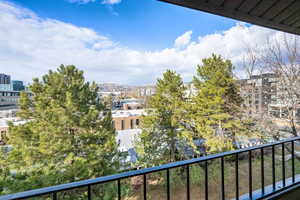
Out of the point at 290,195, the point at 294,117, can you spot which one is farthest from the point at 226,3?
the point at 294,117

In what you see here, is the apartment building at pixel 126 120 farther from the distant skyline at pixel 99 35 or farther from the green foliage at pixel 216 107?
the green foliage at pixel 216 107

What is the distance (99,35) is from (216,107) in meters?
7.09

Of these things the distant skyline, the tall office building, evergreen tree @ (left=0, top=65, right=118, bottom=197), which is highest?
the distant skyline

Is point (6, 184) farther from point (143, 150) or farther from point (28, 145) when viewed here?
point (143, 150)

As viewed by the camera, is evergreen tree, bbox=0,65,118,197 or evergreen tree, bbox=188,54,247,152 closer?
evergreen tree, bbox=0,65,118,197

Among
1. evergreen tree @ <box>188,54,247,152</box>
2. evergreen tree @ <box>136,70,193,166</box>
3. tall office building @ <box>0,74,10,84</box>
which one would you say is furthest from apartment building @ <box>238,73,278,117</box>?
tall office building @ <box>0,74,10,84</box>

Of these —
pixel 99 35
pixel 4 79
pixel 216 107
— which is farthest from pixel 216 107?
pixel 4 79

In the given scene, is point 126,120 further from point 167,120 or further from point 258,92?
point 258,92

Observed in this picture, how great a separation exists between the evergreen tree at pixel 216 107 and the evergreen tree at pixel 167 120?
61 cm

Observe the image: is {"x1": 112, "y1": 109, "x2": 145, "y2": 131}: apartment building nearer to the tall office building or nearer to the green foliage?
the green foliage

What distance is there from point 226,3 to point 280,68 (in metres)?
4.89

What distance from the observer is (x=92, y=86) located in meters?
6.25

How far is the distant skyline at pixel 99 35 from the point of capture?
21.1ft

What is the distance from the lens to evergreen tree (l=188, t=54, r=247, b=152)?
6.77 meters
